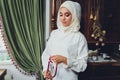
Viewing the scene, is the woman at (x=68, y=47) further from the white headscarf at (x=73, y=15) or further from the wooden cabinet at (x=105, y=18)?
the wooden cabinet at (x=105, y=18)

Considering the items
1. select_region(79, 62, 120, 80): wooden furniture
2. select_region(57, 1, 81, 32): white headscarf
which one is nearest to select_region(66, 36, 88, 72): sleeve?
select_region(57, 1, 81, 32): white headscarf

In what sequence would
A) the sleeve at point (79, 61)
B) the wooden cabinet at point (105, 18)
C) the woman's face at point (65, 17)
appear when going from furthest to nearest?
the wooden cabinet at point (105, 18), the woman's face at point (65, 17), the sleeve at point (79, 61)

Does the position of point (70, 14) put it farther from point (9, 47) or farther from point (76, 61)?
point (9, 47)

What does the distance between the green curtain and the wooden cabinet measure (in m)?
0.52

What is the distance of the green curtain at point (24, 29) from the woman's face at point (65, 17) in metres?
0.71

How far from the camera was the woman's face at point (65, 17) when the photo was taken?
7.18 feet

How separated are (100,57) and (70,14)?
988mm

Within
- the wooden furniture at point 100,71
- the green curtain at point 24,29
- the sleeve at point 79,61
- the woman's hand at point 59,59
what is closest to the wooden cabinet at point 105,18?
the wooden furniture at point 100,71

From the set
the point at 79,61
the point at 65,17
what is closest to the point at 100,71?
the point at 79,61

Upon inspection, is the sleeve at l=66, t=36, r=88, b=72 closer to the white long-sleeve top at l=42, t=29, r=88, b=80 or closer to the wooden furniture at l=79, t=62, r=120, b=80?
the white long-sleeve top at l=42, t=29, r=88, b=80

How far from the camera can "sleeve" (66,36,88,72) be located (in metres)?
2.06

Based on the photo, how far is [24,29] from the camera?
287cm

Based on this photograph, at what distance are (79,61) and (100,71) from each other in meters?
0.79

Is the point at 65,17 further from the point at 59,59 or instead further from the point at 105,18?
the point at 105,18
